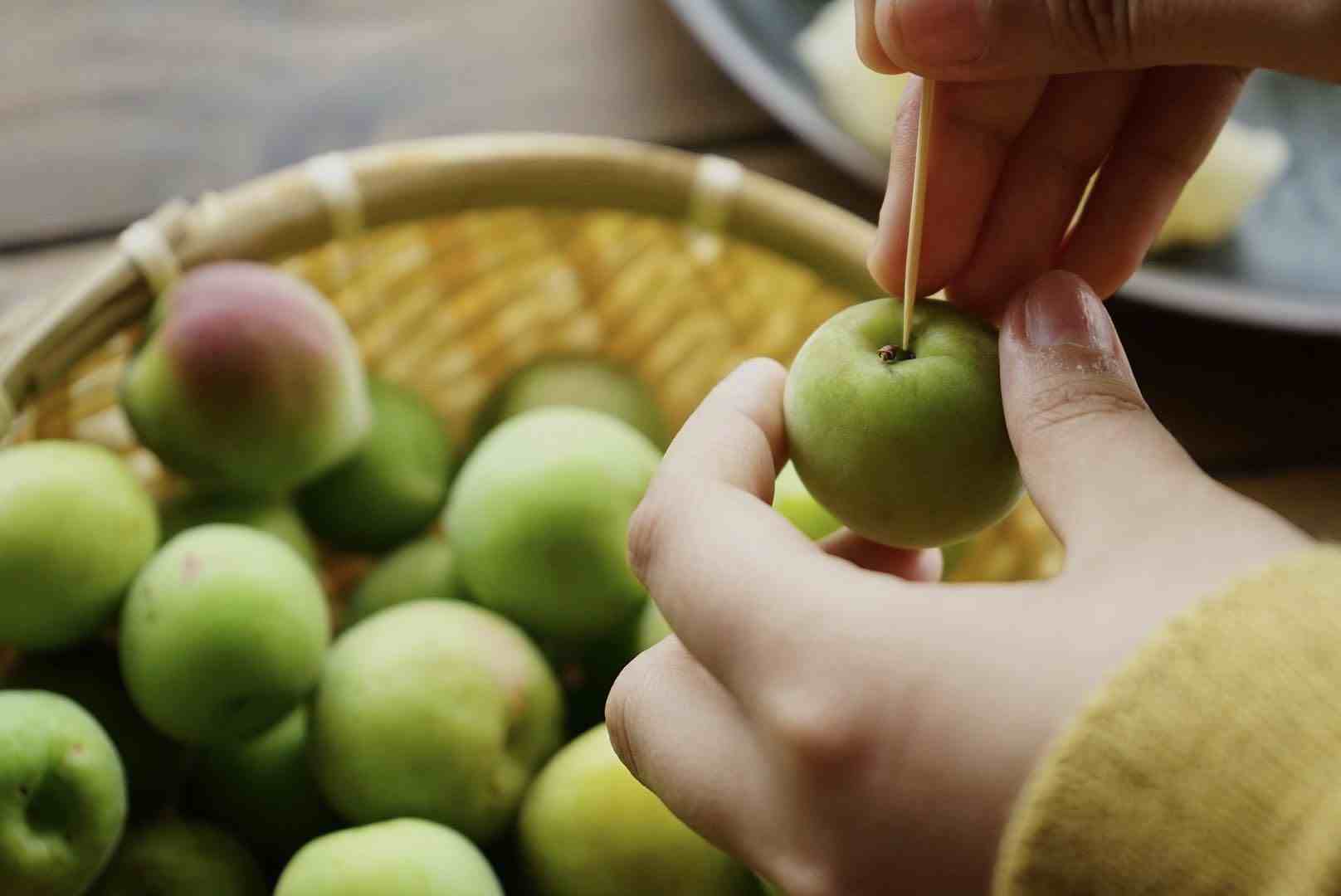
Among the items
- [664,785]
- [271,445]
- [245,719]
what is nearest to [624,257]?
[271,445]

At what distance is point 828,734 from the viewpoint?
35 cm

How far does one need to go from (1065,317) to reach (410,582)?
0.47 meters

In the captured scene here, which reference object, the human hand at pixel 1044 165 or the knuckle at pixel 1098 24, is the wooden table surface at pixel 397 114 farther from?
the knuckle at pixel 1098 24

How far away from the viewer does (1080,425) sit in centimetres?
40

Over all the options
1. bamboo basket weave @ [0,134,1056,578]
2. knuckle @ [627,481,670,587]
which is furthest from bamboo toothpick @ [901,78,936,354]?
bamboo basket weave @ [0,134,1056,578]

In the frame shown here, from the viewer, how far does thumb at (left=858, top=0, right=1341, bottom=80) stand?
0.42m

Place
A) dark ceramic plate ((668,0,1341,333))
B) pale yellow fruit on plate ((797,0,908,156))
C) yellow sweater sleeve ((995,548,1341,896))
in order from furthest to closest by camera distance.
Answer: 1. pale yellow fruit on plate ((797,0,908,156))
2. dark ceramic plate ((668,0,1341,333))
3. yellow sweater sleeve ((995,548,1341,896))

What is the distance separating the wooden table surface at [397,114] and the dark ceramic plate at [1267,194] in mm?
30

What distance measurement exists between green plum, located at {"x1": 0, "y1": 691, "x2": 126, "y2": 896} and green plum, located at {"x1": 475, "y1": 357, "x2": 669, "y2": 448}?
13.7 inches

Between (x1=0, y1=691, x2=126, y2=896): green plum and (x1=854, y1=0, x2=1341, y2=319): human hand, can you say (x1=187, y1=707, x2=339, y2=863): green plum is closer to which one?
(x1=0, y1=691, x2=126, y2=896): green plum

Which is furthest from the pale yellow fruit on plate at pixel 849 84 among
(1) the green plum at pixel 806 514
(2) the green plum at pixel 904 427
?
(2) the green plum at pixel 904 427

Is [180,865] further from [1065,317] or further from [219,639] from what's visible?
[1065,317]

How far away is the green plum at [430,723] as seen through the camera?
62 cm

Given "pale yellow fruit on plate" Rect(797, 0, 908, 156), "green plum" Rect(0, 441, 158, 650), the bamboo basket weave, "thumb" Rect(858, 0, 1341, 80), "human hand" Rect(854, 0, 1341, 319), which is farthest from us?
"pale yellow fruit on plate" Rect(797, 0, 908, 156)
